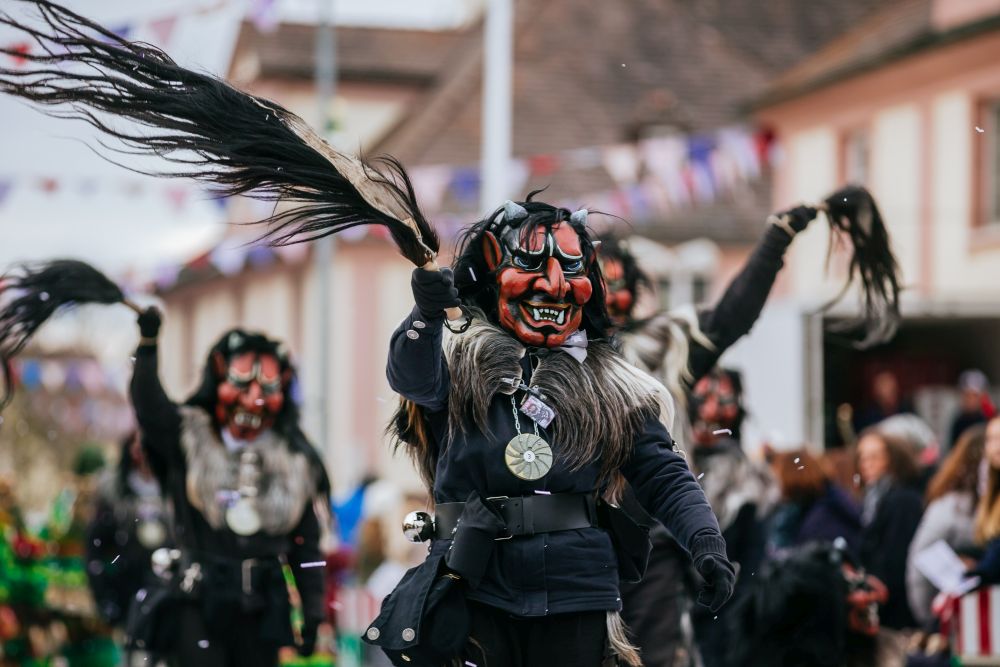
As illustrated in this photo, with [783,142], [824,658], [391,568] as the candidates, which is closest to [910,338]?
[391,568]

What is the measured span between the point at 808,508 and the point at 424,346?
198 inches

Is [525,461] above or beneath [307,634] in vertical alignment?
above

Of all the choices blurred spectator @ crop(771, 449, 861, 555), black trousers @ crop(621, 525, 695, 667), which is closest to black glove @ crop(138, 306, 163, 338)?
black trousers @ crop(621, 525, 695, 667)

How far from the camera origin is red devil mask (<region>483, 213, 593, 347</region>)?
5.41 meters

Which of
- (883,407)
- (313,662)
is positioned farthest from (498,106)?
(313,662)

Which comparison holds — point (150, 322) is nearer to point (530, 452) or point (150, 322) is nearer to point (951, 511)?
point (530, 452)

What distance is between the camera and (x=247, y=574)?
25.8ft

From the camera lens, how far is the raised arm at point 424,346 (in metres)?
5.00

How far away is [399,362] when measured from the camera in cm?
518

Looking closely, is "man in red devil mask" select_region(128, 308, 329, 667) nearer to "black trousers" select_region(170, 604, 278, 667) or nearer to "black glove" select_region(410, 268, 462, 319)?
"black trousers" select_region(170, 604, 278, 667)

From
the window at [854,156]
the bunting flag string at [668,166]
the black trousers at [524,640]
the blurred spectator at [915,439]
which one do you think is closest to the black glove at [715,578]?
the black trousers at [524,640]

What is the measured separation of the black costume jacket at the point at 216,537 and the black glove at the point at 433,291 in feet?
9.69

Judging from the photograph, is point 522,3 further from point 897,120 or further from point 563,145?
point 897,120

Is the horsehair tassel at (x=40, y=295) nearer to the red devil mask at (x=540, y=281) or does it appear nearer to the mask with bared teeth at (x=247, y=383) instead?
the mask with bared teeth at (x=247, y=383)
